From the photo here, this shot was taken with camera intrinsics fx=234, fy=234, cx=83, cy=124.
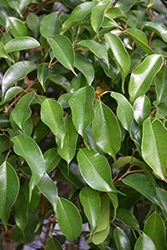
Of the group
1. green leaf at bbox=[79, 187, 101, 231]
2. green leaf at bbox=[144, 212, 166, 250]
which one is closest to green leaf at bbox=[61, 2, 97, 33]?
green leaf at bbox=[79, 187, 101, 231]

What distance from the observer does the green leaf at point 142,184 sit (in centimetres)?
48

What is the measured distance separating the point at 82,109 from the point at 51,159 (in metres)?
0.13

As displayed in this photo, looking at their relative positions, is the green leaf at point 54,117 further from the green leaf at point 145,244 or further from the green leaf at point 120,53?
the green leaf at point 145,244

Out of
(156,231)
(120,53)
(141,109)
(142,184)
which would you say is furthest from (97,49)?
(156,231)

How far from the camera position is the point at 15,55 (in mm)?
619

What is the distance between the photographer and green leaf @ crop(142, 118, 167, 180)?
0.43m

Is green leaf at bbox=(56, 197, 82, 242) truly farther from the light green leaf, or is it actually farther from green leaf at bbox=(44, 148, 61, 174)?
the light green leaf

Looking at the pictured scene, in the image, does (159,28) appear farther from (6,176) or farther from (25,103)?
(6,176)

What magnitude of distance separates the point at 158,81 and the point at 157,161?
19cm

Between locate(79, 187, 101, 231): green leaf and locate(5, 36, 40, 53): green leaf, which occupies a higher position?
locate(5, 36, 40, 53): green leaf

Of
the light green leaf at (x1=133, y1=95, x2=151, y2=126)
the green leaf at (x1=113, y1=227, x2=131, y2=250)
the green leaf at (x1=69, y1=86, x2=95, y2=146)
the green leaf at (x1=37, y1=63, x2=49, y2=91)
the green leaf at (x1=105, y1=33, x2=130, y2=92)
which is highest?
the green leaf at (x1=105, y1=33, x2=130, y2=92)

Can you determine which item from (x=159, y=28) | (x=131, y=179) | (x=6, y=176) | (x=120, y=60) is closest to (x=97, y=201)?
(x=131, y=179)

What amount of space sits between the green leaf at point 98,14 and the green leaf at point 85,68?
82mm

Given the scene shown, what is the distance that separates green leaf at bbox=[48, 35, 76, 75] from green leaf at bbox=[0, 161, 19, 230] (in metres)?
0.25
